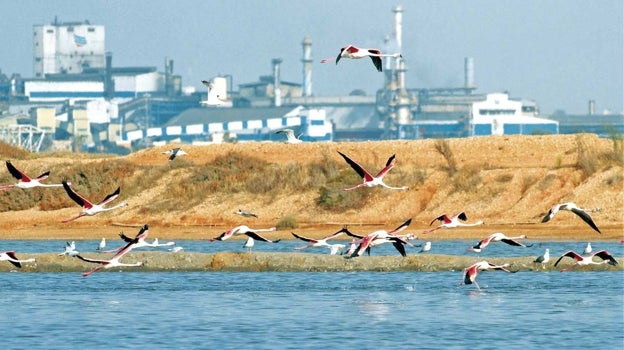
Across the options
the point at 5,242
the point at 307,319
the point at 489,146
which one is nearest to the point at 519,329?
the point at 307,319

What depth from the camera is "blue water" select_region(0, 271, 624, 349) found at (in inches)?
955

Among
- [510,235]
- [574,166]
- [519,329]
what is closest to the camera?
[519,329]

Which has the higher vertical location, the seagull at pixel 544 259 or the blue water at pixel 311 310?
the seagull at pixel 544 259

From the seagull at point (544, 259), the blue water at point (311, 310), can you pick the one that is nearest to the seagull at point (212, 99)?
the blue water at point (311, 310)

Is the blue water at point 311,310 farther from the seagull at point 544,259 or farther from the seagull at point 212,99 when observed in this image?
the seagull at point 212,99

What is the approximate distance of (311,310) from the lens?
92.0 feet

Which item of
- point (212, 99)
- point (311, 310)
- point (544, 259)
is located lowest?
point (311, 310)

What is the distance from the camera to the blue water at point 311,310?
24266 mm

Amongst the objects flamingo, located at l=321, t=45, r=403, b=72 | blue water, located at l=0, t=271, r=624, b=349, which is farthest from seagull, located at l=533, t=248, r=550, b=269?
flamingo, located at l=321, t=45, r=403, b=72

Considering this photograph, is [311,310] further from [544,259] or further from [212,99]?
[212,99]

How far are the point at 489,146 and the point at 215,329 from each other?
1293 inches

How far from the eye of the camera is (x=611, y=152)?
52.1m

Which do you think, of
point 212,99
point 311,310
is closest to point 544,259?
point 311,310

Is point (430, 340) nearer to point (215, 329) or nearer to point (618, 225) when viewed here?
point (215, 329)
